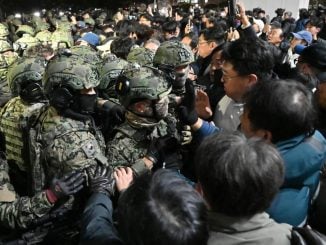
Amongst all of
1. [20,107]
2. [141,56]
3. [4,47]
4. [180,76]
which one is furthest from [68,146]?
[4,47]

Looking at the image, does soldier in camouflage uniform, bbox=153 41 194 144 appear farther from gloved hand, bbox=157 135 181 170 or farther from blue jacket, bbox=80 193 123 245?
blue jacket, bbox=80 193 123 245

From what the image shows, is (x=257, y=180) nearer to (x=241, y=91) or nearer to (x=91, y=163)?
(x=91, y=163)

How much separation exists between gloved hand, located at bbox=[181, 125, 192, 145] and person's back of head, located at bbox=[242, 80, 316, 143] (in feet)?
3.10

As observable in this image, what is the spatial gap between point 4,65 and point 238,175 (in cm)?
485

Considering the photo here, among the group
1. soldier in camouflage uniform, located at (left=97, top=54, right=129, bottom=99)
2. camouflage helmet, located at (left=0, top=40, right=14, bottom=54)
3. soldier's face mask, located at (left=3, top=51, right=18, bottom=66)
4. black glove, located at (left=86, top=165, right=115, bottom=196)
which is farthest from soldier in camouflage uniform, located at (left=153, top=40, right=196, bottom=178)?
camouflage helmet, located at (left=0, top=40, right=14, bottom=54)

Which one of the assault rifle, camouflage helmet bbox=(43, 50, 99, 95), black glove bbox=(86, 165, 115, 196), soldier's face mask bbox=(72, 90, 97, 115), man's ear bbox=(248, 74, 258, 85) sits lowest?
the assault rifle

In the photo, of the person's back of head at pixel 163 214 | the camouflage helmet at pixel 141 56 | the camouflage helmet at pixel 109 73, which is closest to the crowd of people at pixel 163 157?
the person's back of head at pixel 163 214

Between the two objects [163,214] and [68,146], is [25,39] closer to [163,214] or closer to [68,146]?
[68,146]

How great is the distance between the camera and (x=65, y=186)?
2.30 metres

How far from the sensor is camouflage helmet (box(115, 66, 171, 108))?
9.66 ft

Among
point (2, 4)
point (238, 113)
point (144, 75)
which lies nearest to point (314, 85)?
point (238, 113)

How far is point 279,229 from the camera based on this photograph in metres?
1.74

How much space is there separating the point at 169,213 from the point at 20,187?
85.6 inches

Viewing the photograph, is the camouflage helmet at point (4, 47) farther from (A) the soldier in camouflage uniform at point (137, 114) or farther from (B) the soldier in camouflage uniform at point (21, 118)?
(A) the soldier in camouflage uniform at point (137, 114)
